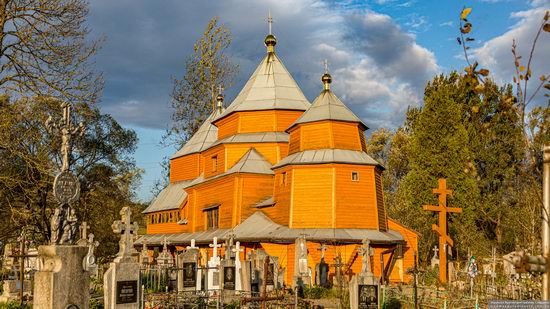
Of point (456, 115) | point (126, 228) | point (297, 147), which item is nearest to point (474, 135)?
point (456, 115)

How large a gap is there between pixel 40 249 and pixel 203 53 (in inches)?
1703

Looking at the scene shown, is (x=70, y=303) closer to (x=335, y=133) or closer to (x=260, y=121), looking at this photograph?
(x=335, y=133)

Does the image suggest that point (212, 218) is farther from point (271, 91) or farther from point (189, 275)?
point (189, 275)

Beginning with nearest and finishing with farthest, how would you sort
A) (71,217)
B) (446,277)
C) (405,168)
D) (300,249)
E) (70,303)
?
(70,303), (71,217), (300,249), (446,277), (405,168)

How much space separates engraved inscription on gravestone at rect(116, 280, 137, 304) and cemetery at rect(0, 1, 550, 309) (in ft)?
0.10

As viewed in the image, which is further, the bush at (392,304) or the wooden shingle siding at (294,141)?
the wooden shingle siding at (294,141)

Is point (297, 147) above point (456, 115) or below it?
below

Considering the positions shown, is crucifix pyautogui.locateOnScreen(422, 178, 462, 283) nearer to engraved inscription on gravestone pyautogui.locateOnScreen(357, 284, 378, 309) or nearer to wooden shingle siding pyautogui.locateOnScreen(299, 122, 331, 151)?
wooden shingle siding pyautogui.locateOnScreen(299, 122, 331, 151)

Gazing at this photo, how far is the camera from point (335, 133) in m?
31.4

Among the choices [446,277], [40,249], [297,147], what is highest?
[297,147]

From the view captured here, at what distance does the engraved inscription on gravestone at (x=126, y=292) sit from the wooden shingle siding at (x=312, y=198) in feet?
53.4

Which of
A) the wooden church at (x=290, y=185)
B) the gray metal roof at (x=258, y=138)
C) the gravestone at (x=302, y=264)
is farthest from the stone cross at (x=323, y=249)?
the gray metal roof at (x=258, y=138)

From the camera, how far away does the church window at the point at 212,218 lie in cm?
3691

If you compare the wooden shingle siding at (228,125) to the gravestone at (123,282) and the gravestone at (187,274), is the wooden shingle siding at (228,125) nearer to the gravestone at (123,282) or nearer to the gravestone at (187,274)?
the gravestone at (187,274)
